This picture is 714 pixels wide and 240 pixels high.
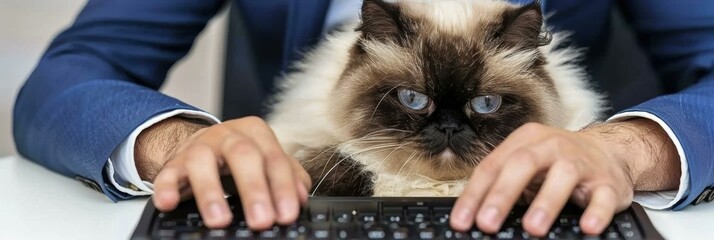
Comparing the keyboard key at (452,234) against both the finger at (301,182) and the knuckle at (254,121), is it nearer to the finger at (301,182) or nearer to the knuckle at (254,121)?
the finger at (301,182)

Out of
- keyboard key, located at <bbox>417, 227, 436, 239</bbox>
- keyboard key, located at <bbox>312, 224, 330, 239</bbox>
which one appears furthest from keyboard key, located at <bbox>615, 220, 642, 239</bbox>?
keyboard key, located at <bbox>312, 224, 330, 239</bbox>

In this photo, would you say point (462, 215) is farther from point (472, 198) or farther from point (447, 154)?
point (447, 154)

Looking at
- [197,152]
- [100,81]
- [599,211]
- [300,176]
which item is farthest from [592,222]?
[100,81]

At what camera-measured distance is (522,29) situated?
113cm

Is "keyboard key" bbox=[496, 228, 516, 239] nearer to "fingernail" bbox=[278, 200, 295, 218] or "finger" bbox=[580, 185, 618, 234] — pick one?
"finger" bbox=[580, 185, 618, 234]

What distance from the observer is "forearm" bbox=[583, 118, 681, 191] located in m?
1.06

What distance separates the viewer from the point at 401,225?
0.85 metres

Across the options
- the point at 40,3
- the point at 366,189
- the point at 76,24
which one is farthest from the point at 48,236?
the point at 40,3

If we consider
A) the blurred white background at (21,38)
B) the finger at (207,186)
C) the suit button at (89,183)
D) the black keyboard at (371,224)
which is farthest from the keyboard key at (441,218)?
the blurred white background at (21,38)

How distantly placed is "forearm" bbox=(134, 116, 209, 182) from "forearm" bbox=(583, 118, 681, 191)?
55cm

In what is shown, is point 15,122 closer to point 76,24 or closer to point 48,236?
point 76,24

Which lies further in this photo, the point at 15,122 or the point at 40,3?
the point at 40,3

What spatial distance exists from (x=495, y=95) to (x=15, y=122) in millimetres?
854

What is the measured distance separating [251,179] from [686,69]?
98 cm
